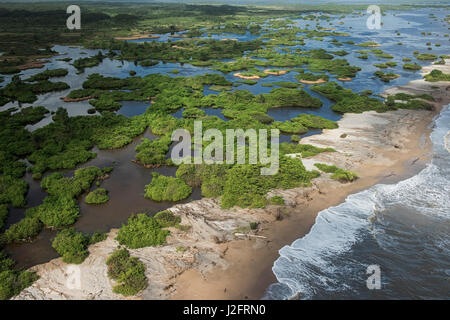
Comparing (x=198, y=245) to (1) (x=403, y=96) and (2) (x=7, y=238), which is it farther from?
(1) (x=403, y=96)

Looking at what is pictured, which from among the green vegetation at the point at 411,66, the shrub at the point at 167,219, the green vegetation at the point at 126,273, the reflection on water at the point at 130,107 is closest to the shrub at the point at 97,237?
the reflection on water at the point at 130,107

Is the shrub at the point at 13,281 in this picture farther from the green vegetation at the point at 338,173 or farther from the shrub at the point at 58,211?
the green vegetation at the point at 338,173

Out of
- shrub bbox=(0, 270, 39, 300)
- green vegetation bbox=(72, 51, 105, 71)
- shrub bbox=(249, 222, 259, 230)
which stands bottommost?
shrub bbox=(0, 270, 39, 300)

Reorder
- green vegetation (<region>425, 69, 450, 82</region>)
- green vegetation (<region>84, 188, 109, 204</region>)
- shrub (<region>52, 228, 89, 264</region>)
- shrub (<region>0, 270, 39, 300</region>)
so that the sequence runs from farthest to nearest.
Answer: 1. green vegetation (<region>425, 69, 450, 82</region>)
2. green vegetation (<region>84, 188, 109, 204</region>)
3. shrub (<region>52, 228, 89, 264</region>)
4. shrub (<region>0, 270, 39, 300</region>)

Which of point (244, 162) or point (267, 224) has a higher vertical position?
point (244, 162)

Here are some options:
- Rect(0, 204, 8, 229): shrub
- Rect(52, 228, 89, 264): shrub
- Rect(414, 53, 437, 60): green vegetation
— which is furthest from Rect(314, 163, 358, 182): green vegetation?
Rect(414, 53, 437, 60): green vegetation

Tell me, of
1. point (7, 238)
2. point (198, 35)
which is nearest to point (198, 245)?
point (7, 238)

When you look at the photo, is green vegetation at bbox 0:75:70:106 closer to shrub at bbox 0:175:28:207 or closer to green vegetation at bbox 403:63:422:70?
shrub at bbox 0:175:28:207
